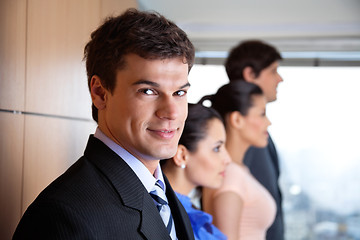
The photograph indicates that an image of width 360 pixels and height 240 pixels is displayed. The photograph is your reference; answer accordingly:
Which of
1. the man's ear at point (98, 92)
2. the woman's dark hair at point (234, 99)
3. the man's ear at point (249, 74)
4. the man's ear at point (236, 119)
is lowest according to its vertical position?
the man's ear at point (236, 119)

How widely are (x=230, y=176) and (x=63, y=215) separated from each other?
4.13ft

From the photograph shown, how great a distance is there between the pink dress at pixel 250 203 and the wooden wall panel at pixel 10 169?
90cm

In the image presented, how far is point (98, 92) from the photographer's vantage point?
0.98 metres

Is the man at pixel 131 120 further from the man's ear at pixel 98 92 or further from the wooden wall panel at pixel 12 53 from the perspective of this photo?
the wooden wall panel at pixel 12 53

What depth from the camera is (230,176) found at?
1.98 metres

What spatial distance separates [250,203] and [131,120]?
125 centimetres

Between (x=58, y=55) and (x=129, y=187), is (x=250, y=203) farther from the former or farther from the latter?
(x=129, y=187)

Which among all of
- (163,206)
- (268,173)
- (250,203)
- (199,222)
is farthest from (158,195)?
(268,173)

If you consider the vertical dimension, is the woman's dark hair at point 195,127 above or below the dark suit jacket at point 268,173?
above

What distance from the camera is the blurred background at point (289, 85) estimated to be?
1507 millimetres

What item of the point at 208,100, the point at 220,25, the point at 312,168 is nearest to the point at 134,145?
the point at 208,100

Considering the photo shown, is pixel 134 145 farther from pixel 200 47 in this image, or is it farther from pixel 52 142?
pixel 200 47

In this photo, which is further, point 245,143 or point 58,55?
point 245,143

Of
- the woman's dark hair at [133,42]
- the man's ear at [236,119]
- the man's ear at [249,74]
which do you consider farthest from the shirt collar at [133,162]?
the man's ear at [249,74]
